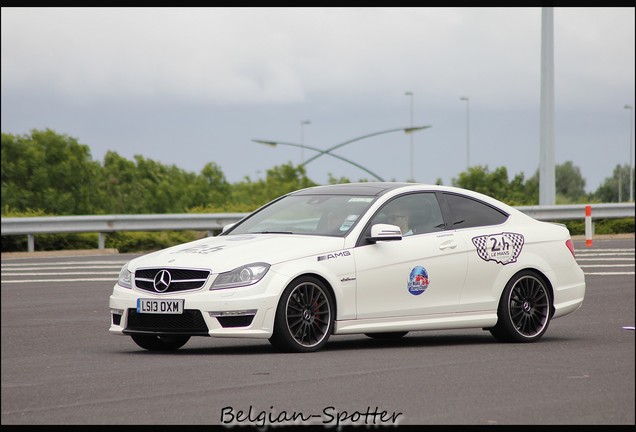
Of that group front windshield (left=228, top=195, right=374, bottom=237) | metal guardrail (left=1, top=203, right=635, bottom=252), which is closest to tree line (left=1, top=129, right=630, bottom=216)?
metal guardrail (left=1, top=203, right=635, bottom=252)

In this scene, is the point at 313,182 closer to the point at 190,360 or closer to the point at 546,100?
the point at 546,100

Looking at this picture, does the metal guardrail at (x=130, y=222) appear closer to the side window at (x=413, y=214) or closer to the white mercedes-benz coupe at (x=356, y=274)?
the white mercedes-benz coupe at (x=356, y=274)

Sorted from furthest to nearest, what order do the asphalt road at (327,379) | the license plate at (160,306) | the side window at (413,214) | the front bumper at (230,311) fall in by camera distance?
the side window at (413,214)
the license plate at (160,306)
the front bumper at (230,311)
the asphalt road at (327,379)

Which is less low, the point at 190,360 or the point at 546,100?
the point at 546,100

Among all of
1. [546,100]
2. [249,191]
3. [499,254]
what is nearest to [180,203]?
[249,191]

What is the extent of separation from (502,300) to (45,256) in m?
16.3

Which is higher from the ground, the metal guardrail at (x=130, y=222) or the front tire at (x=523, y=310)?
the metal guardrail at (x=130, y=222)

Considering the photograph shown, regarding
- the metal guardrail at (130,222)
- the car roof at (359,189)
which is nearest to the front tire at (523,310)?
the car roof at (359,189)

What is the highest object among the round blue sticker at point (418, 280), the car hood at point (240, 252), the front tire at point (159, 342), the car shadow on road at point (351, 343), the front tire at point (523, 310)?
the car hood at point (240, 252)

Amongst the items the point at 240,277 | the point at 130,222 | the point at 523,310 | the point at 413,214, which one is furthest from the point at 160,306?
the point at 130,222

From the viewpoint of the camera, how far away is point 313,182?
75.2m

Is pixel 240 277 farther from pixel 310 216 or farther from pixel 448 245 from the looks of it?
pixel 448 245

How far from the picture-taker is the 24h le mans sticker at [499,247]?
1209cm

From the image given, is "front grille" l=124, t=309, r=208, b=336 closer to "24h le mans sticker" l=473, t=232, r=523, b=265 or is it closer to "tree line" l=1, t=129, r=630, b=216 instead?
"24h le mans sticker" l=473, t=232, r=523, b=265
